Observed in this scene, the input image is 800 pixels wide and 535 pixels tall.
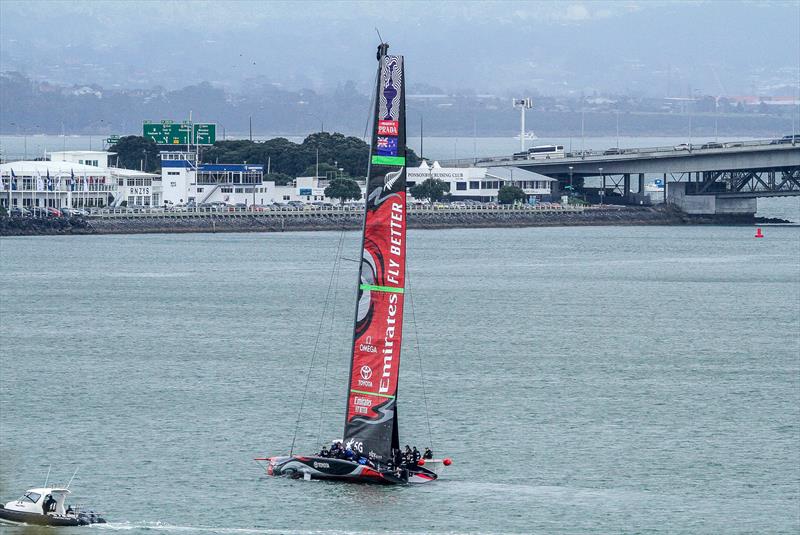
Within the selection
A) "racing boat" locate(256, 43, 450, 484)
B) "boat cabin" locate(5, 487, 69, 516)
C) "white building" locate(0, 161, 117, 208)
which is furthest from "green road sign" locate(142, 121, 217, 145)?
"boat cabin" locate(5, 487, 69, 516)

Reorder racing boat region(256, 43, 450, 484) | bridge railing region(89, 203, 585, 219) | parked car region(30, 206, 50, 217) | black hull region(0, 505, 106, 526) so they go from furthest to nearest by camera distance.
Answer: bridge railing region(89, 203, 585, 219) < parked car region(30, 206, 50, 217) < racing boat region(256, 43, 450, 484) < black hull region(0, 505, 106, 526)

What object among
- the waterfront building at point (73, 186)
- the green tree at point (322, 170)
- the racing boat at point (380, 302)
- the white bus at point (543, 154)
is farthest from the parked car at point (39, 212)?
the racing boat at point (380, 302)

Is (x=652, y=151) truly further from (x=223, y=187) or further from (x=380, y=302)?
(x=380, y=302)

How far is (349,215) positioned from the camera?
113562 millimetres

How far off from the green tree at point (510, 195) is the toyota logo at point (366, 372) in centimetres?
9380

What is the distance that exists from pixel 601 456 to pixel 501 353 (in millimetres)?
15643

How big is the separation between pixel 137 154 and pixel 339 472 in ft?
366

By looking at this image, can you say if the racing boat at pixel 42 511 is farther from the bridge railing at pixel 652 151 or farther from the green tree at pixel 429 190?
the green tree at pixel 429 190

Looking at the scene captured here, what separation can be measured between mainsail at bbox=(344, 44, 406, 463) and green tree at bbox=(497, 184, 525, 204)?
308ft

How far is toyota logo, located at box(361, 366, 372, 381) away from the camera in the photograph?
2928 cm

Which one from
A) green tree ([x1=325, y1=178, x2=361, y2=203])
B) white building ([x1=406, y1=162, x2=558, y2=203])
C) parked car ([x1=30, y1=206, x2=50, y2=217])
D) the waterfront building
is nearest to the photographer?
parked car ([x1=30, y1=206, x2=50, y2=217])

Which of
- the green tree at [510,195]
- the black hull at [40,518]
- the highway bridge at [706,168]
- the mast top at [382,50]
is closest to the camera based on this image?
the black hull at [40,518]

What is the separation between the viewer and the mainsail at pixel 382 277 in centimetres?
2852

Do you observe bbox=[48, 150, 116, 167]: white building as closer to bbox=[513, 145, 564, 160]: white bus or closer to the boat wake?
bbox=[513, 145, 564, 160]: white bus
